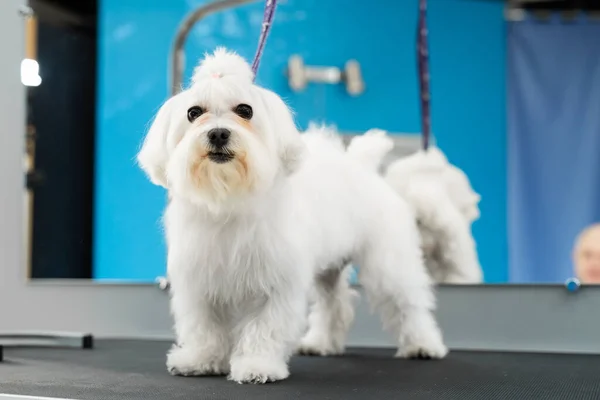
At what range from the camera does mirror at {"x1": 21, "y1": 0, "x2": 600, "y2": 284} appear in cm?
271

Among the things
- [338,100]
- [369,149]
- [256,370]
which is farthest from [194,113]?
[338,100]

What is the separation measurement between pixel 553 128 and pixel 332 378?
1584 millimetres

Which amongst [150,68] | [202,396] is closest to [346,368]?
[202,396]

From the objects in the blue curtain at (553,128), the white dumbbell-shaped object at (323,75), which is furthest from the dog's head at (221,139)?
the blue curtain at (553,128)

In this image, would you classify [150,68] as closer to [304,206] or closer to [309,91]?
[309,91]

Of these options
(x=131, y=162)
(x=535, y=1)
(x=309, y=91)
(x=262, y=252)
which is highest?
(x=535, y=1)

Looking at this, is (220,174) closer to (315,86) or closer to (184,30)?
(315,86)

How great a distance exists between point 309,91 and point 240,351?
140 cm

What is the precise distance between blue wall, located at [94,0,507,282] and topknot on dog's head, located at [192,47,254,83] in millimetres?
1104

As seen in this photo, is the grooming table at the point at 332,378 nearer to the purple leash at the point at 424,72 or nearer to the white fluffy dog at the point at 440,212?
the white fluffy dog at the point at 440,212

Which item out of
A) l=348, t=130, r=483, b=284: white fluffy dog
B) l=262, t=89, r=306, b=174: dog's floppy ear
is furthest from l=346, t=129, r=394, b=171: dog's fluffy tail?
l=262, t=89, r=306, b=174: dog's floppy ear

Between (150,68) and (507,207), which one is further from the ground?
(150,68)

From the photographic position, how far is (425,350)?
207 centimetres

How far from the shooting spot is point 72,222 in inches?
112
